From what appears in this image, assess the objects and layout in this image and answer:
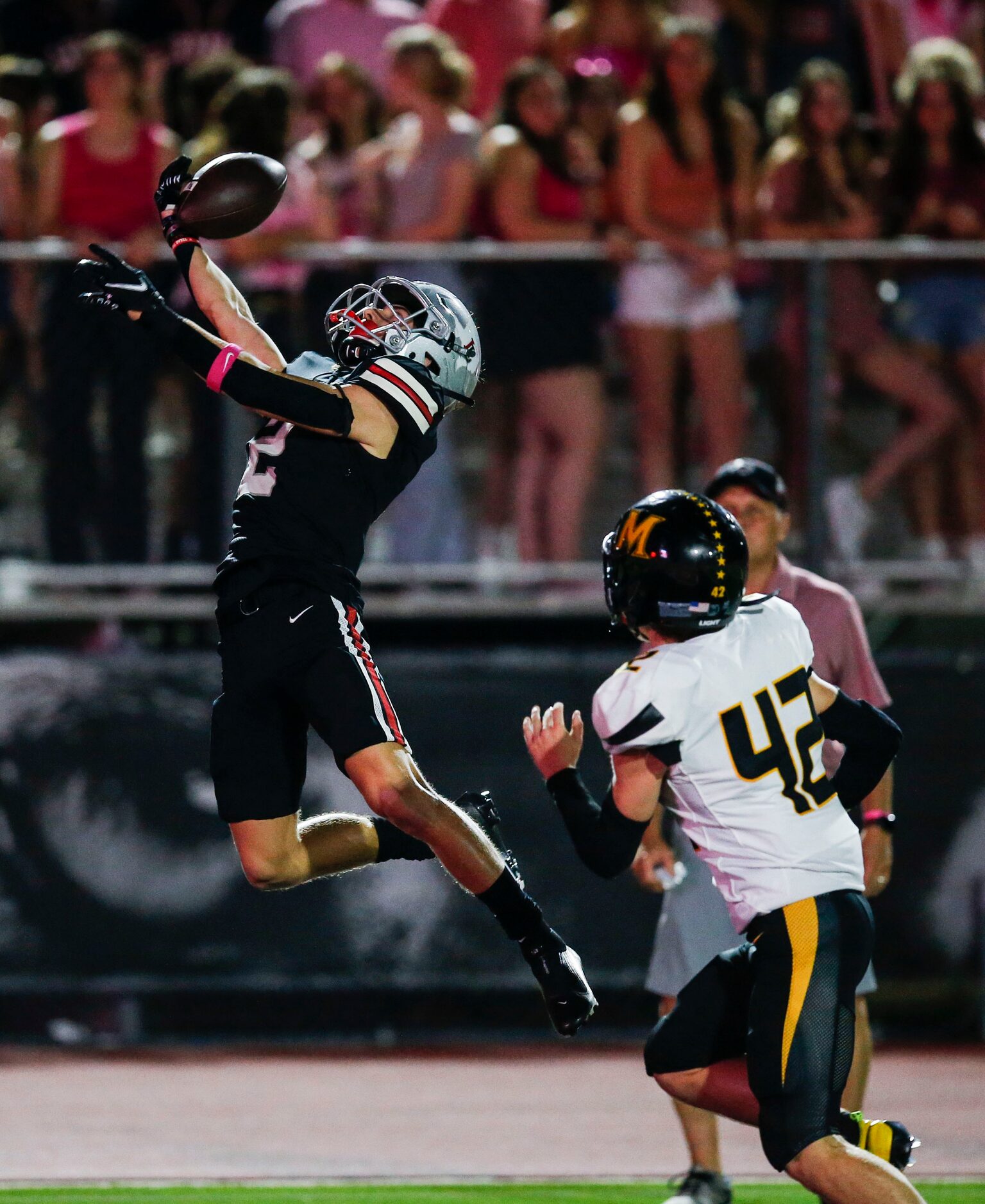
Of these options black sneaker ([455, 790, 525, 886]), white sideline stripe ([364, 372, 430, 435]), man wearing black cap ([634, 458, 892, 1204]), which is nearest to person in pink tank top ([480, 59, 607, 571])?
man wearing black cap ([634, 458, 892, 1204])

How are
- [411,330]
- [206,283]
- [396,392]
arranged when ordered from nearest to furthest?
[396,392] → [411,330] → [206,283]

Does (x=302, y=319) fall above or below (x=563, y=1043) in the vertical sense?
above

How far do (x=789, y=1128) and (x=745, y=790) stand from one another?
75cm

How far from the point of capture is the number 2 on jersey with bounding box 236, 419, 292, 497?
215 inches

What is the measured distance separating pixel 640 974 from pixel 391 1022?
3.68ft

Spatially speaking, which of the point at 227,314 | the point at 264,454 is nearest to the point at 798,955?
the point at 264,454

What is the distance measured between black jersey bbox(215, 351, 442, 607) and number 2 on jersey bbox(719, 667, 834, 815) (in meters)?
1.49

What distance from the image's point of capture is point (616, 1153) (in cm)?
641

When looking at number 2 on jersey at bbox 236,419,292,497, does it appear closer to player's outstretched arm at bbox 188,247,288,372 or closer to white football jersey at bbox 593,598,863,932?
player's outstretched arm at bbox 188,247,288,372

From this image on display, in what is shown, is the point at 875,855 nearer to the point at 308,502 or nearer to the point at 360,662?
the point at 360,662

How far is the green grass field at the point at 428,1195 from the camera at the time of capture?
5656 millimetres

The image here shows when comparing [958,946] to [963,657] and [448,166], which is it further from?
[448,166]

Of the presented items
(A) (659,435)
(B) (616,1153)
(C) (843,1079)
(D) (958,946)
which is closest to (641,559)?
(C) (843,1079)

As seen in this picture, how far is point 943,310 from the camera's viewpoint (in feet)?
26.0
